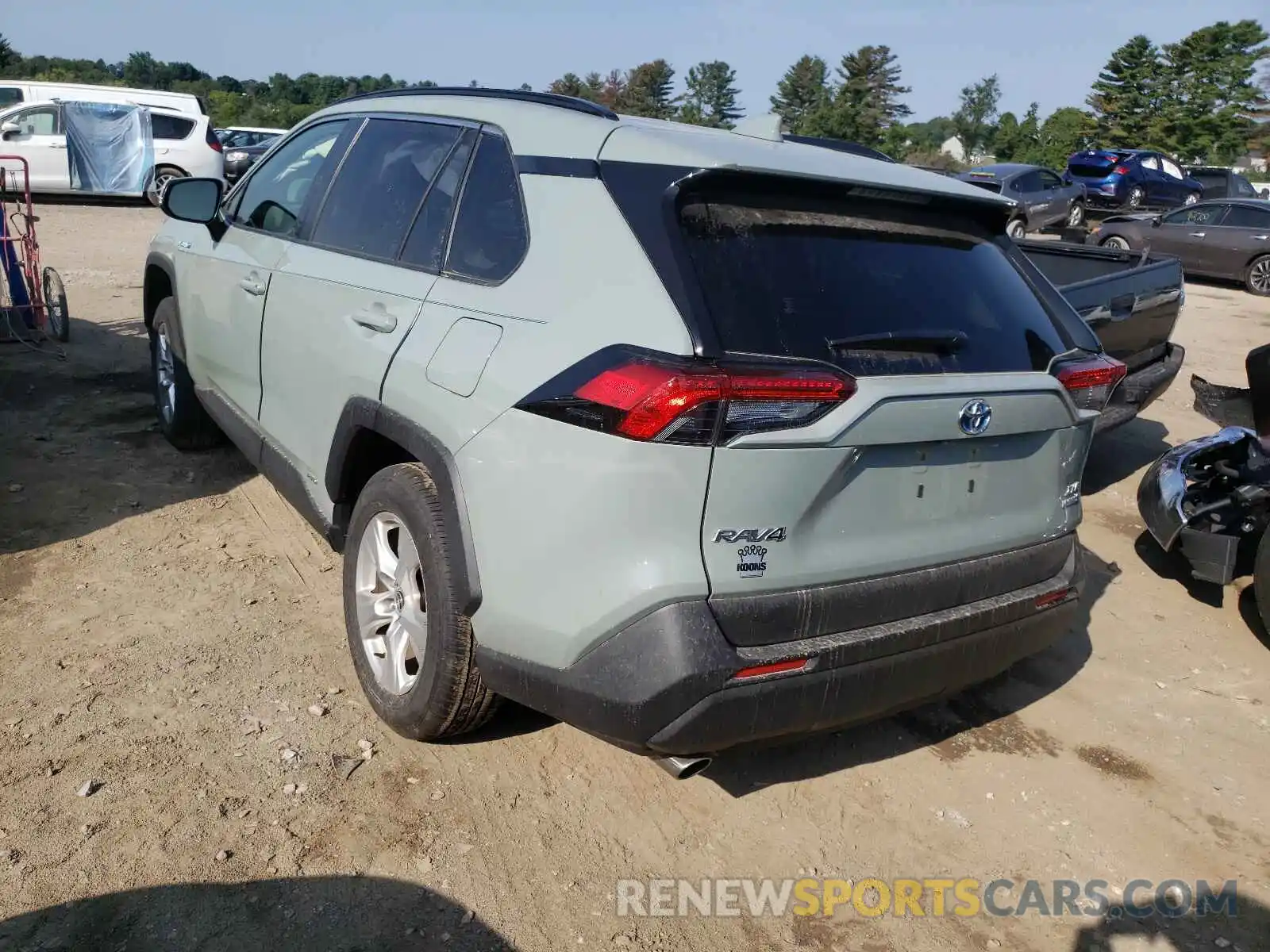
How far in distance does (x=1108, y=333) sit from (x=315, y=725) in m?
4.92

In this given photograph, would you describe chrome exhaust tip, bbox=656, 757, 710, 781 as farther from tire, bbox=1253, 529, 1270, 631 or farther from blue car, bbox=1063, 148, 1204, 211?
blue car, bbox=1063, 148, 1204, 211

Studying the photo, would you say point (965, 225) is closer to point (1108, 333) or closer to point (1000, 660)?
point (1000, 660)

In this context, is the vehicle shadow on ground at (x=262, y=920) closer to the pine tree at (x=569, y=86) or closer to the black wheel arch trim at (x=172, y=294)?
the black wheel arch trim at (x=172, y=294)

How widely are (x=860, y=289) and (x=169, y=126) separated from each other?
20891 millimetres

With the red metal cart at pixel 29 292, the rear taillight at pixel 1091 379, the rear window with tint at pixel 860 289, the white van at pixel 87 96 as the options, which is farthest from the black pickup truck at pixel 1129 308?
the white van at pixel 87 96

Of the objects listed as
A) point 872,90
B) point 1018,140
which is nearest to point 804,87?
point 872,90

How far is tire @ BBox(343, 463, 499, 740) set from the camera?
2.73 metres

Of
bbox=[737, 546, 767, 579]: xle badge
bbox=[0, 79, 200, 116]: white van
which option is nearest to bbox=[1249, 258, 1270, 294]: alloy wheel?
bbox=[737, 546, 767, 579]: xle badge

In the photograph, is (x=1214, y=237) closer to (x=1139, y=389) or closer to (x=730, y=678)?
(x=1139, y=389)

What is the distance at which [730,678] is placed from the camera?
2312 millimetres

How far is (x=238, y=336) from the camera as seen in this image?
4.16 meters

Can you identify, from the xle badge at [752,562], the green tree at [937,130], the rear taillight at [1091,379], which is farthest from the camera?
the green tree at [937,130]

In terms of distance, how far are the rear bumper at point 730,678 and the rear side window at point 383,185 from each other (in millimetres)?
1492

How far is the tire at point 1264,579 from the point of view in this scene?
4211 mm
